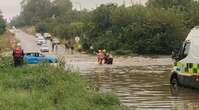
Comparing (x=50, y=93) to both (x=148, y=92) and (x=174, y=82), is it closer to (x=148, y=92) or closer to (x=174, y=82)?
(x=148, y=92)

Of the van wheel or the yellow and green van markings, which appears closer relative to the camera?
the yellow and green van markings

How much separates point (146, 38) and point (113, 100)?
5365 centimetres

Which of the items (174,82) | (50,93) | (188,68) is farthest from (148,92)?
(50,93)

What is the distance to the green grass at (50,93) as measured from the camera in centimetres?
1519

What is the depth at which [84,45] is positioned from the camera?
81.5 meters

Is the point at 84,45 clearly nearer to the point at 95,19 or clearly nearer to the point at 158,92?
the point at 95,19

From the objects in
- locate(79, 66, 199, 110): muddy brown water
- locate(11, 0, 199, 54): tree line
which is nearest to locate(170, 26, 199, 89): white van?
locate(79, 66, 199, 110): muddy brown water

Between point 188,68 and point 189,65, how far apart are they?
123mm

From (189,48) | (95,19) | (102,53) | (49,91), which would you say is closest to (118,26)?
(95,19)

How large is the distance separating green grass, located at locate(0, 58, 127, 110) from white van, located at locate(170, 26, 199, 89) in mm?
4164

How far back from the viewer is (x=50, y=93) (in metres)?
17.7

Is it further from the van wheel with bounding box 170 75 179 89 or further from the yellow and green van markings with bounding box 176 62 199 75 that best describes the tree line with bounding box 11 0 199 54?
the yellow and green van markings with bounding box 176 62 199 75

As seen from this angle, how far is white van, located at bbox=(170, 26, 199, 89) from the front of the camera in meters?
22.1


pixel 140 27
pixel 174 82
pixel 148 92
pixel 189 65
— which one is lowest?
pixel 148 92
